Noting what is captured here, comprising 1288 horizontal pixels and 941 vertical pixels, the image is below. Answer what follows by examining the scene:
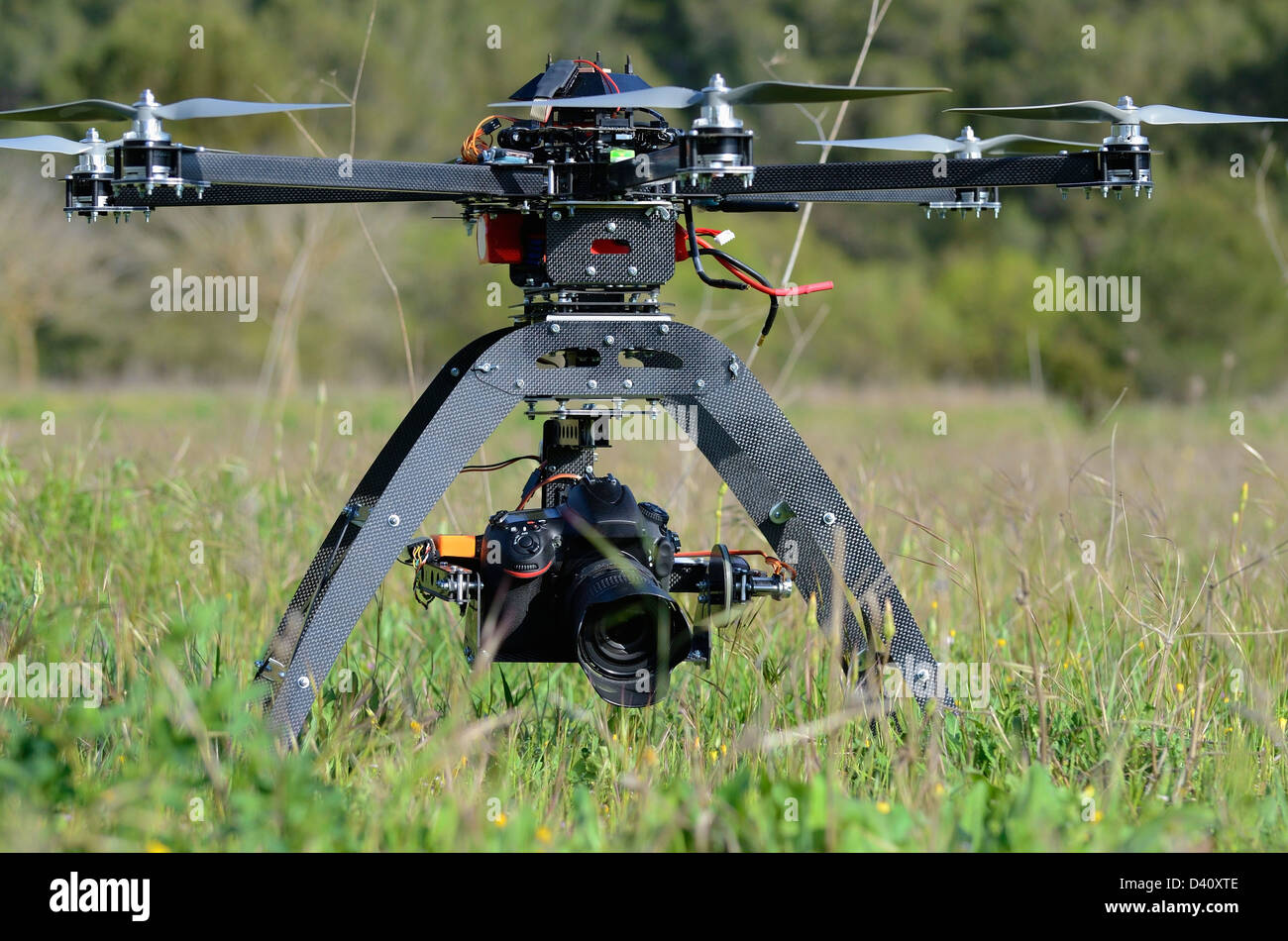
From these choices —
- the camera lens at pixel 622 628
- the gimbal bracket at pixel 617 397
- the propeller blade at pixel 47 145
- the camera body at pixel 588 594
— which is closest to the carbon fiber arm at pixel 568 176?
the propeller blade at pixel 47 145

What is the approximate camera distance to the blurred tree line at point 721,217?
23953mm

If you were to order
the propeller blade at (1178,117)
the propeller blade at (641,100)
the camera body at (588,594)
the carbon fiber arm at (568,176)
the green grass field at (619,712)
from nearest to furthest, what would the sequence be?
the green grass field at (619,712), the propeller blade at (641,100), the carbon fiber arm at (568,176), the propeller blade at (1178,117), the camera body at (588,594)

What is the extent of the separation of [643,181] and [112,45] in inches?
1177

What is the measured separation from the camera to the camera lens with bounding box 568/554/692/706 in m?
2.77

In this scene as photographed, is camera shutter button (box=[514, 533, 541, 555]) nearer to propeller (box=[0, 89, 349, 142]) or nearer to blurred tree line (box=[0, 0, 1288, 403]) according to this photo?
propeller (box=[0, 89, 349, 142])

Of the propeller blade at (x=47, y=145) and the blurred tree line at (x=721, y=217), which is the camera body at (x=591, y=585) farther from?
the blurred tree line at (x=721, y=217)

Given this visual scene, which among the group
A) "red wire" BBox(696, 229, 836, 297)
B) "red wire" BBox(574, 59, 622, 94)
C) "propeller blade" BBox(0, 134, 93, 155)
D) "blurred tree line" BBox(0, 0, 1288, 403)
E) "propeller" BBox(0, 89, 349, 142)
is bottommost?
"red wire" BBox(696, 229, 836, 297)

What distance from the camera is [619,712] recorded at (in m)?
3.51

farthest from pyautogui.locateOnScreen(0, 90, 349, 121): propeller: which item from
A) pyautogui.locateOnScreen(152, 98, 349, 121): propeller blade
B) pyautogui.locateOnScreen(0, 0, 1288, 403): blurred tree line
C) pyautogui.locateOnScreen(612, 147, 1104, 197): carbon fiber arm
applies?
pyautogui.locateOnScreen(0, 0, 1288, 403): blurred tree line

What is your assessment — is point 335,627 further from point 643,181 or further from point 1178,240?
point 1178,240

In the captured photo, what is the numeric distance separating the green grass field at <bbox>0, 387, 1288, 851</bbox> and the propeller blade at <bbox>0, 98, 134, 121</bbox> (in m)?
0.97

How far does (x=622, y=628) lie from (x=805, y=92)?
1168 millimetres

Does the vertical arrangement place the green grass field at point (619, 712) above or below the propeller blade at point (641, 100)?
below

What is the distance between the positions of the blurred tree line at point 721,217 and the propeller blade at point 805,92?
1876 cm
